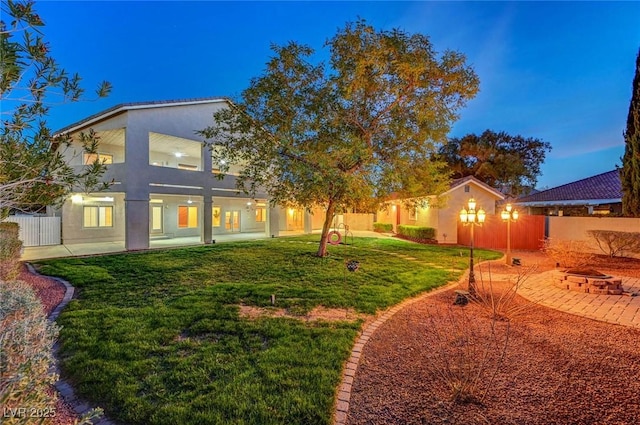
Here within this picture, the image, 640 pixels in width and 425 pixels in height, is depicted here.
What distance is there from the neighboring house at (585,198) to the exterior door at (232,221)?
75.1ft

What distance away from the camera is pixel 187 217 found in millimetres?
19719

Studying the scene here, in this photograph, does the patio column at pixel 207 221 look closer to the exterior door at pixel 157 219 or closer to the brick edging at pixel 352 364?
the exterior door at pixel 157 219

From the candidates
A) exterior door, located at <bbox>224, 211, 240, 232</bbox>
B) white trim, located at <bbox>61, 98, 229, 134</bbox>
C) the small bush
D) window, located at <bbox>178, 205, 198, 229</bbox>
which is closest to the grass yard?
white trim, located at <bbox>61, 98, 229, 134</bbox>

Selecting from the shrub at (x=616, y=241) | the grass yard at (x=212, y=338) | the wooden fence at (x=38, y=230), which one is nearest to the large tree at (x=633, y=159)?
the shrub at (x=616, y=241)

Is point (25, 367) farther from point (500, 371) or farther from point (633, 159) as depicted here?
point (633, 159)

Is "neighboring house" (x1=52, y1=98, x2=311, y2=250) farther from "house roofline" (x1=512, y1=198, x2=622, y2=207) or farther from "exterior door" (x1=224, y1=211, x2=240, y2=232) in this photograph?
"house roofline" (x1=512, y1=198, x2=622, y2=207)

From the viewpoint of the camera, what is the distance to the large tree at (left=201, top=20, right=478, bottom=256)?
368 inches

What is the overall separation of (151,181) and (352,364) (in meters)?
13.5

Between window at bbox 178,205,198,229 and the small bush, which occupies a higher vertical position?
window at bbox 178,205,198,229

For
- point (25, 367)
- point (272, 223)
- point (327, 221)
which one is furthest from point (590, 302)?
point (272, 223)

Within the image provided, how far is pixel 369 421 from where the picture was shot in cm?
289

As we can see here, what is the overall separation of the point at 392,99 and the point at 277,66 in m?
4.18

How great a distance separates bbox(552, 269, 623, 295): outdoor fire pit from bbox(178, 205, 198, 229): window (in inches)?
759

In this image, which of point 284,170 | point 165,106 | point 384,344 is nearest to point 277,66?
point 284,170
